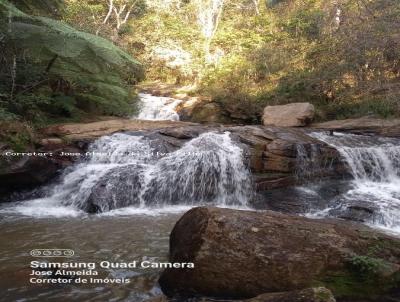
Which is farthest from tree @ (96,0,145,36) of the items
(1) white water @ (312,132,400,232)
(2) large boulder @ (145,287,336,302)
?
(2) large boulder @ (145,287,336,302)

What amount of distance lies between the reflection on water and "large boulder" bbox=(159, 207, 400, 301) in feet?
2.36

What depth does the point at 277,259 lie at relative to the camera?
12.3ft

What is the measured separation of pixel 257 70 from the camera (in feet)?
61.8

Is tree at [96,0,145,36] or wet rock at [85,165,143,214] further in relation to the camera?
tree at [96,0,145,36]

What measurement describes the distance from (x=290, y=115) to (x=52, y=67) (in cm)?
798

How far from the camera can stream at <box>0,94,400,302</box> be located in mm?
4754

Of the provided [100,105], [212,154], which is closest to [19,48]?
[100,105]

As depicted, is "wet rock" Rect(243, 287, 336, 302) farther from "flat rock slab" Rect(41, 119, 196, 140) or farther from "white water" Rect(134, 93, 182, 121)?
"white water" Rect(134, 93, 182, 121)

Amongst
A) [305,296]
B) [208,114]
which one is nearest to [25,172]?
[305,296]

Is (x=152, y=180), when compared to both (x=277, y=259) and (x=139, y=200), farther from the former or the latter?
(x=277, y=259)

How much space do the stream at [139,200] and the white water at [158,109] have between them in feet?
17.2

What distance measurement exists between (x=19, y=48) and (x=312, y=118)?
31.8 feet

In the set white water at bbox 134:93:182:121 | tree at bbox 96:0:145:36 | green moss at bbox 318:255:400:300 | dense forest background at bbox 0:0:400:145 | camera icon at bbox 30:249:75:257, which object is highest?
tree at bbox 96:0:145:36

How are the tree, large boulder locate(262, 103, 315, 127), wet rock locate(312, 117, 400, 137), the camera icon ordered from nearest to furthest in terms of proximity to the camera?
the camera icon, wet rock locate(312, 117, 400, 137), large boulder locate(262, 103, 315, 127), the tree
